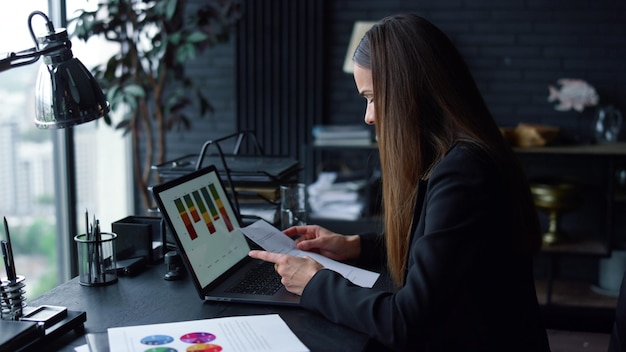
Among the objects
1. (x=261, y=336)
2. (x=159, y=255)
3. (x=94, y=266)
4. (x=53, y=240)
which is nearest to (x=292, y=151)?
(x=53, y=240)

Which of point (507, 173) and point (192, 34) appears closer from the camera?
point (507, 173)

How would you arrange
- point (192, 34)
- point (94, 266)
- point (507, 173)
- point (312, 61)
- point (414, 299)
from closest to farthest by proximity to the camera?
point (414, 299), point (507, 173), point (94, 266), point (192, 34), point (312, 61)

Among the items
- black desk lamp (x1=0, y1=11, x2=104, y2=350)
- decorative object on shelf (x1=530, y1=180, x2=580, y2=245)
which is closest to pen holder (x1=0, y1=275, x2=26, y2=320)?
black desk lamp (x1=0, y1=11, x2=104, y2=350)

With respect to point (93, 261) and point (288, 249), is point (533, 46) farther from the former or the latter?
point (93, 261)

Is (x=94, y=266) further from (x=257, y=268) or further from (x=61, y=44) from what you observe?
(x=61, y=44)

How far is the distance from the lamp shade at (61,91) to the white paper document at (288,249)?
18.8 inches

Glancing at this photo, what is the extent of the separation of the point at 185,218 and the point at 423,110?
640 mm

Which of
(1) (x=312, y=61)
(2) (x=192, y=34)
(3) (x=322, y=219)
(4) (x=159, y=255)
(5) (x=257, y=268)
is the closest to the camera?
(5) (x=257, y=268)

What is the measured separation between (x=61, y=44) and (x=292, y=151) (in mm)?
2900

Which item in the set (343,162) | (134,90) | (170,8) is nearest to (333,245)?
(134,90)

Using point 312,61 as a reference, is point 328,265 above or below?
below

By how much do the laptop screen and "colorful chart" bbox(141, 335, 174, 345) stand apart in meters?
0.29

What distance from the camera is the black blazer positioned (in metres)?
1.36

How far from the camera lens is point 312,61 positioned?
4324mm
